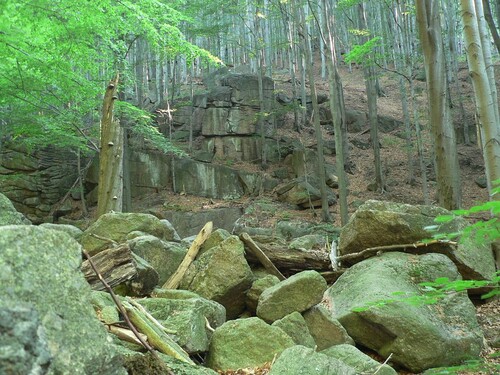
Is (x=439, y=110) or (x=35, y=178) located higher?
(x=35, y=178)

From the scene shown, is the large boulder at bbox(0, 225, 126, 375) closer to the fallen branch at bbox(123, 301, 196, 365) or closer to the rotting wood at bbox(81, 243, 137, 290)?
the fallen branch at bbox(123, 301, 196, 365)

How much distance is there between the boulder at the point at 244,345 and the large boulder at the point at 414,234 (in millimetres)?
3013

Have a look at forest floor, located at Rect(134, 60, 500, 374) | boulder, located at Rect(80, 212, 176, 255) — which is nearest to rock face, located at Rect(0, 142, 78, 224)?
forest floor, located at Rect(134, 60, 500, 374)

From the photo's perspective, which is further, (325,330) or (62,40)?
(62,40)

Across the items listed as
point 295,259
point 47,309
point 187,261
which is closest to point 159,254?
point 187,261

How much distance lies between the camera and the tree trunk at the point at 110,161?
28.0 feet

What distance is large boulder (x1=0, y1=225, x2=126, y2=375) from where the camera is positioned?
1.27m

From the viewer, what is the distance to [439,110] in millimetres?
7891

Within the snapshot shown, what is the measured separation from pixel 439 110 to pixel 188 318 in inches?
240

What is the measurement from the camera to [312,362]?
10.3 feet

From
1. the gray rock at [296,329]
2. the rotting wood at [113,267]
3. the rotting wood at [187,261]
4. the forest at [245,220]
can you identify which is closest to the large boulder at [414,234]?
the forest at [245,220]

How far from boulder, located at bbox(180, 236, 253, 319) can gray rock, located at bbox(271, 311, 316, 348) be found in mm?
1266

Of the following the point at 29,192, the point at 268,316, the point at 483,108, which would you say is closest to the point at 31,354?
the point at 268,316

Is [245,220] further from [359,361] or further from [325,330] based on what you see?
[359,361]
